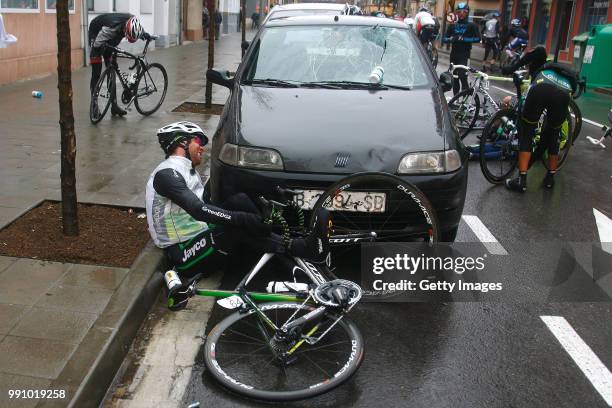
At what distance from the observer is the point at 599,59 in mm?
15672

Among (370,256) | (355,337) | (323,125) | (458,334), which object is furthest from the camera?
(323,125)

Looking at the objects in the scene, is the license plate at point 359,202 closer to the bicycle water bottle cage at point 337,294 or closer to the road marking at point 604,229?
the bicycle water bottle cage at point 337,294

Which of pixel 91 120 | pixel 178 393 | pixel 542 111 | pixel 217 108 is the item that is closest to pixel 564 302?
pixel 178 393

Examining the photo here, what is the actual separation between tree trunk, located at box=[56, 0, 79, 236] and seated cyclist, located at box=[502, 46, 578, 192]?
15.2ft

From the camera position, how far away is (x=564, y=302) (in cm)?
448

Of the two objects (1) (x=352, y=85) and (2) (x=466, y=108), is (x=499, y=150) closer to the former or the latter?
(2) (x=466, y=108)

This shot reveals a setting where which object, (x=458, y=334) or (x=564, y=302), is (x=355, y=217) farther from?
(x=564, y=302)


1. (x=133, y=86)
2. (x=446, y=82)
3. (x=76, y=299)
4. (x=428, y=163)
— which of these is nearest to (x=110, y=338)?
(x=76, y=299)

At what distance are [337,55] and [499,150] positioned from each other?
2668 mm

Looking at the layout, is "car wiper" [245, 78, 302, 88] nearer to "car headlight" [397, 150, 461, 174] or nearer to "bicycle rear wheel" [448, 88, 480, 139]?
"car headlight" [397, 150, 461, 174]

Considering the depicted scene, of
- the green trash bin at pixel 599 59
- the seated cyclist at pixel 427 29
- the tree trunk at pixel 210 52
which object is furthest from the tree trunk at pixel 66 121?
the green trash bin at pixel 599 59

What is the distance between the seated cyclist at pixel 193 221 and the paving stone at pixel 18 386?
2.92ft

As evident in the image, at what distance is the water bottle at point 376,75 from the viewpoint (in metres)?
5.50

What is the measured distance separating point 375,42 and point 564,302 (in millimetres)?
2858
